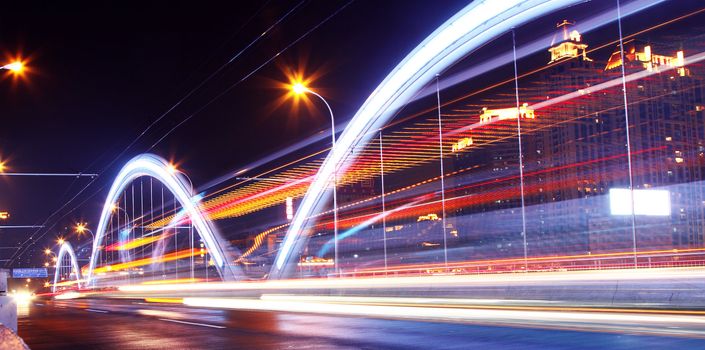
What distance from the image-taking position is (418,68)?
2930 centimetres

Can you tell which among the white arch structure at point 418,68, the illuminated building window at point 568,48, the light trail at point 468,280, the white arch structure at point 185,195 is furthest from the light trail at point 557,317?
the white arch structure at point 185,195

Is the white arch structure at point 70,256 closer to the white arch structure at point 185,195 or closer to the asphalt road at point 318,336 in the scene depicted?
the white arch structure at point 185,195

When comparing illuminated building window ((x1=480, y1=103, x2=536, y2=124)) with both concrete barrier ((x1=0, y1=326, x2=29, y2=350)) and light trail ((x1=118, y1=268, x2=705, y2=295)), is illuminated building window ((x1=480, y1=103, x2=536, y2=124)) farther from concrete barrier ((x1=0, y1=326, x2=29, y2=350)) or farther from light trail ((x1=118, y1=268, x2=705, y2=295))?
concrete barrier ((x1=0, y1=326, x2=29, y2=350))

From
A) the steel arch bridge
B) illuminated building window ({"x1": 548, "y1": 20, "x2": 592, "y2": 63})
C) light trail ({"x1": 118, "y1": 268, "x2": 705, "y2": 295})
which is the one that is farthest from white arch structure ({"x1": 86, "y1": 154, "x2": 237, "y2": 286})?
illuminated building window ({"x1": 548, "y1": 20, "x2": 592, "y2": 63})

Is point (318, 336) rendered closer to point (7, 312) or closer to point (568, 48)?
point (7, 312)

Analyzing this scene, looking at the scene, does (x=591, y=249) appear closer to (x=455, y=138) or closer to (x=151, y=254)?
(x=455, y=138)

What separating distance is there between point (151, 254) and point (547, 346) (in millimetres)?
60193

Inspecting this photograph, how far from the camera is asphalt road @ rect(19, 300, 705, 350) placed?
11.2 meters

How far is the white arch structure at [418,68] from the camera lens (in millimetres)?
24828

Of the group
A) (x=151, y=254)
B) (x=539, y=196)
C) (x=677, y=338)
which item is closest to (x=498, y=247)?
(x=539, y=196)

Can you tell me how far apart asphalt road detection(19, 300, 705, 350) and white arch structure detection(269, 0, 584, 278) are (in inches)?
483

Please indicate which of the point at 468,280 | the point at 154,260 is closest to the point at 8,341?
the point at 468,280

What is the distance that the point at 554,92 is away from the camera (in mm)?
30469

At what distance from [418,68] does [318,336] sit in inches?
697
